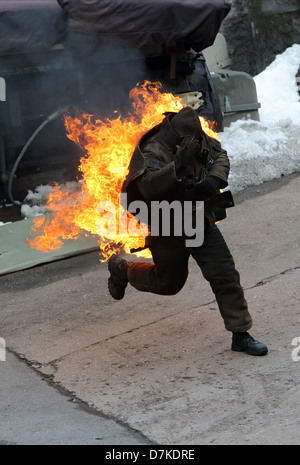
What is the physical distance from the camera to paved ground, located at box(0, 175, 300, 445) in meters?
3.63

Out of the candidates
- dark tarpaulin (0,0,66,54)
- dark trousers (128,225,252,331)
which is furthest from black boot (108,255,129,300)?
dark tarpaulin (0,0,66,54)

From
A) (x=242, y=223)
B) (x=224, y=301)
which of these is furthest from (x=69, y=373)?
(x=242, y=223)

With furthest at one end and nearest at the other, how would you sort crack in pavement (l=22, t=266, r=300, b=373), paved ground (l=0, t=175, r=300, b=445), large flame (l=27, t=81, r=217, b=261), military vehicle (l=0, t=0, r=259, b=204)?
military vehicle (l=0, t=0, r=259, b=204), large flame (l=27, t=81, r=217, b=261), crack in pavement (l=22, t=266, r=300, b=373), paved ground (l=0, t=175, r=300, b=445)

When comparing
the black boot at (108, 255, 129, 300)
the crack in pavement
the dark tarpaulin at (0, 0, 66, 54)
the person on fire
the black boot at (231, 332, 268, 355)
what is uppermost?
the dark tarpaulin at (0, 0, 66, 54)

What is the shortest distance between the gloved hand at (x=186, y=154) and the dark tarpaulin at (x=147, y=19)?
302cm

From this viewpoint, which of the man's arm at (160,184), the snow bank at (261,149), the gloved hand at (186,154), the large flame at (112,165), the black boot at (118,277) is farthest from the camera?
the snow bank at (261,149)

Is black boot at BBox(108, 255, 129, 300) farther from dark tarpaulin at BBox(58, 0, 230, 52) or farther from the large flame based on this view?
dark tarpaulin at BBox(58, 0, 230, 52)

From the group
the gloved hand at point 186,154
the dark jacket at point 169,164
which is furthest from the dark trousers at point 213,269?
the gloved hand at point 186,154

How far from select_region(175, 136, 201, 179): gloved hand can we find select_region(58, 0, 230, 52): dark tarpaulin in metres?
3.02

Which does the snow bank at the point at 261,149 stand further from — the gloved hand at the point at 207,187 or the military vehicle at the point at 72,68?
the gloved hand at the point at 207,187

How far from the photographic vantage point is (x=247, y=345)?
4.38 m

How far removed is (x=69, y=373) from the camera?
14.6 feet

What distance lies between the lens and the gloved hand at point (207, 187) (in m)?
4.15
